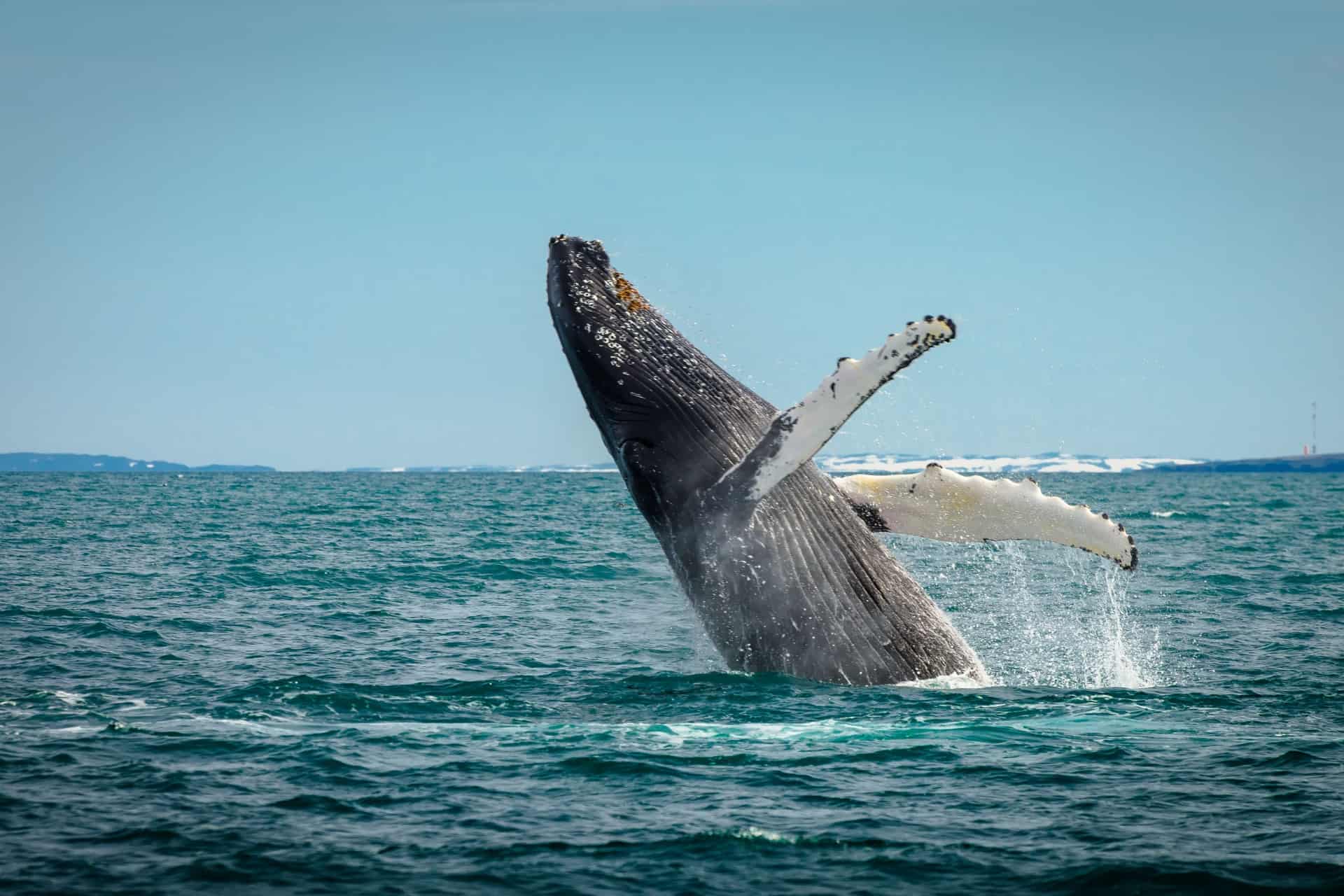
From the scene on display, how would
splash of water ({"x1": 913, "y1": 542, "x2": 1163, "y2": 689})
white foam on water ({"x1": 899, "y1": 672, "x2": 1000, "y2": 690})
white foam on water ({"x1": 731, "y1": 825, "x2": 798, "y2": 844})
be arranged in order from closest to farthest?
white foam on water ({"x1": 731, "y1": 825, "x2": 798, "y2": 844}), white foam on water ({"x1": 899, "y1": 672, "x2": 1000, "y2": 690}), splash of water ({"x1": 913, "y1": 542, "x2": 1163, "y2": 689})

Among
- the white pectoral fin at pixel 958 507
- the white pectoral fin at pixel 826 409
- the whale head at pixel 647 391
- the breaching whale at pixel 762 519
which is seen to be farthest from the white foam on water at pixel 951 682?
the whale head at pixel 647 391

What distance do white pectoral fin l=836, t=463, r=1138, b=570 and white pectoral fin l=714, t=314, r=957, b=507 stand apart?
158 centimetres

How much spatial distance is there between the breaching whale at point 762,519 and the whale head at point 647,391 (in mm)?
11

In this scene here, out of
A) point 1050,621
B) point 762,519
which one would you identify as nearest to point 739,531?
point 762,519

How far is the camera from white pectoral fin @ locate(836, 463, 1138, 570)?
963 centimetres

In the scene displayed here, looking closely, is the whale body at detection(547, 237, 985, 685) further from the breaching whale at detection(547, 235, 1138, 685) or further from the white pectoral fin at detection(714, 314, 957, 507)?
the white pectoral fin at detection(714, 314, 957, 507)

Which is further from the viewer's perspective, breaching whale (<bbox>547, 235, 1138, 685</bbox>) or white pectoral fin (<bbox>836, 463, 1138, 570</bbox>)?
white pectoral fin (<bbox>836, 463, 1138, 570</bbox>)

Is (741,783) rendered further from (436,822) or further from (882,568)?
(882,568)

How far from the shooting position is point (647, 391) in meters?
9.53

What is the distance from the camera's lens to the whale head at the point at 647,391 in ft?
30.8

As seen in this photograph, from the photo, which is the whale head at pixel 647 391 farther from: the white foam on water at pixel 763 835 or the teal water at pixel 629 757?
the white foam on water at pixel 763 835

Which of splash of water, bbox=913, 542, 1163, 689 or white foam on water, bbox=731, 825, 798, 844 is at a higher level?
splash of water, bbox=913, 542, 1163, 689

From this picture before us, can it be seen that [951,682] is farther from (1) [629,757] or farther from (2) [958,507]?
(1) [629,757]

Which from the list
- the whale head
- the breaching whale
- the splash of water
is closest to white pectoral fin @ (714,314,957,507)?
the breaching whale
